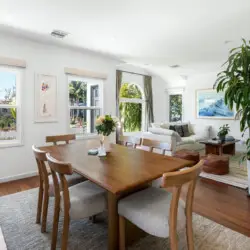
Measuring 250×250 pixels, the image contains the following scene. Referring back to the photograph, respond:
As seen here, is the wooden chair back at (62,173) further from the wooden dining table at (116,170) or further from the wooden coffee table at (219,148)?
the wooden coffee table at (219,148)

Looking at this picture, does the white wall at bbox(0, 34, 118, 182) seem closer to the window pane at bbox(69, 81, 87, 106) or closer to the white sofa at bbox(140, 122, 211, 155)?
the window pane at bbox(69, 81, 87, 106)

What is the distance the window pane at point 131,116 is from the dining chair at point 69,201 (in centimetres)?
448

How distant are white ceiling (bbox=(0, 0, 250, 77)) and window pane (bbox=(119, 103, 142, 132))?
2142mm

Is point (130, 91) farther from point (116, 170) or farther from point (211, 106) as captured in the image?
point (116, 170)

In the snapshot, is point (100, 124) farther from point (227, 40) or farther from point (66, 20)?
point (227, 40)

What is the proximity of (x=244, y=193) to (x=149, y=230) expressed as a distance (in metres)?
2.25

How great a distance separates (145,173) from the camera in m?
1.58

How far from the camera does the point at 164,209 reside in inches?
58.6

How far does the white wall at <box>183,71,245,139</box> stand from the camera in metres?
6.16

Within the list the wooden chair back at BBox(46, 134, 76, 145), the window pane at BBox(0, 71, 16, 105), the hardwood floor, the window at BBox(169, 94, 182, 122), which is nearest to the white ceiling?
the window pane at BBox(0, 71, 16, 105)

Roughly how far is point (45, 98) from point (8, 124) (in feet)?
2.65

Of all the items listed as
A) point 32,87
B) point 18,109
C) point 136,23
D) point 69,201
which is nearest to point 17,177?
point 18,109

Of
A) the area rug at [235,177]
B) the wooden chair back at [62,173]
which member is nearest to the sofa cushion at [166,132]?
the area rug at [235,177]

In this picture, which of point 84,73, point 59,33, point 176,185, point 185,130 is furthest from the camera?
point 185,130
